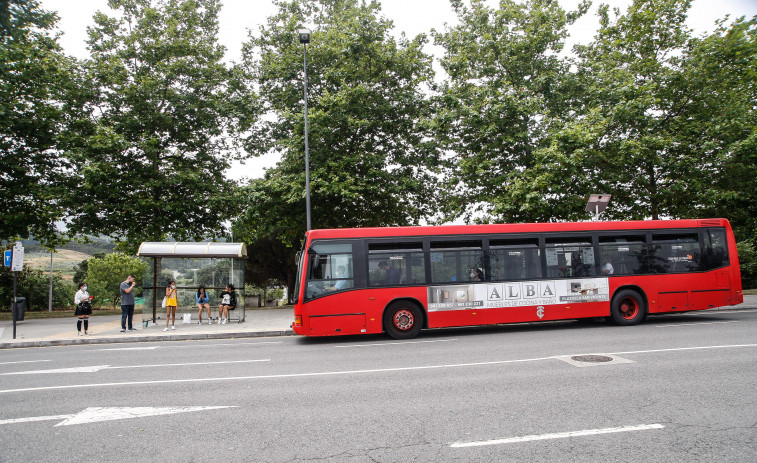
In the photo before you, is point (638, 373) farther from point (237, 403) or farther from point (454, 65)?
point (454, 65)

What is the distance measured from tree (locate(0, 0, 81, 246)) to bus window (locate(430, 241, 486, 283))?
1783 centimetres

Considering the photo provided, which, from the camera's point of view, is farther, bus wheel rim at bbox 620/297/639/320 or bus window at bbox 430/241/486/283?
bus wheel rim at bbox 620/297/639/320

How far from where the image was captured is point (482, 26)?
71.5 feet

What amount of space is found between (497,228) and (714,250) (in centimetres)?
674

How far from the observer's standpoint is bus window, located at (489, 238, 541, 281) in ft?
40.1

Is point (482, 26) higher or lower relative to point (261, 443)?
higher

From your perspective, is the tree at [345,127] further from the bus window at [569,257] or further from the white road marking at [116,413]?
the white road marking at [116,413]

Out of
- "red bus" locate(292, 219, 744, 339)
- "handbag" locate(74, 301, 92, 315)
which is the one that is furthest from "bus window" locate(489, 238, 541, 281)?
"handbag" locate(74, 301, 92, 315)

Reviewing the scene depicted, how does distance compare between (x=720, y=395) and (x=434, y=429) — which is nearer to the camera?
(x=434, y=429)

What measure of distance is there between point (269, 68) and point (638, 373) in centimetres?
1989

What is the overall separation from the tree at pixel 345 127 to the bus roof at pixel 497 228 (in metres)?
7.13

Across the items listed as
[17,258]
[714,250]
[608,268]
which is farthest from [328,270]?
[714,250]

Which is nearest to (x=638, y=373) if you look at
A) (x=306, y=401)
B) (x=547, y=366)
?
(x=547, y=366)

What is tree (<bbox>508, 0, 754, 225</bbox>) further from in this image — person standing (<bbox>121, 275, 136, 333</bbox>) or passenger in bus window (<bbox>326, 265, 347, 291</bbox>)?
person standing (<bbox>121, 275, 136, 333</bbox>)
